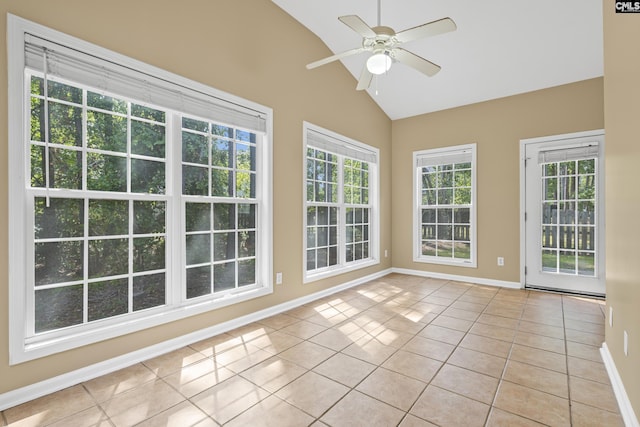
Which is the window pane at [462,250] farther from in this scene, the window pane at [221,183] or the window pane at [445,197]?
the window pane at [221,183]

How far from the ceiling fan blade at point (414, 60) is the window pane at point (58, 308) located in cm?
297

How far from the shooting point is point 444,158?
5.23 meters

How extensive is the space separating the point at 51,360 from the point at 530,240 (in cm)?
544

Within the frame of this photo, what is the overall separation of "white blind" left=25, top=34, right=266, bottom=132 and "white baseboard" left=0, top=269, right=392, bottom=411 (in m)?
1.94

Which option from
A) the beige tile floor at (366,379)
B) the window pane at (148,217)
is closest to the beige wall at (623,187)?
the beige tile floor at (366,379)

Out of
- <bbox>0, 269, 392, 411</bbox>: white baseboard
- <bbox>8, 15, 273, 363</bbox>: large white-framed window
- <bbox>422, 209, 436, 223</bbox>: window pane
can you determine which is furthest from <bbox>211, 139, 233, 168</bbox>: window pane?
<bbox>422, 209, 436, 223</bbox>: window pane

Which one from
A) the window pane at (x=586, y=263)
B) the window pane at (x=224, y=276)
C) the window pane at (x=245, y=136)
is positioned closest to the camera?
the window pane at (x=224, y=276)

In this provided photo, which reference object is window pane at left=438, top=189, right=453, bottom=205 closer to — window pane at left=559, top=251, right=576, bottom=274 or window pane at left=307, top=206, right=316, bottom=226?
A: window pane at left=559, top=251, right=576, bottom=274

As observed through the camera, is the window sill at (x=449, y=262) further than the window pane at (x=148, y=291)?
Yes

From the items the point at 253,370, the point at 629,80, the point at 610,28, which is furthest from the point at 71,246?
the point at 610,28

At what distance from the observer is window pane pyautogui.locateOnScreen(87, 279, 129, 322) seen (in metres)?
2.24

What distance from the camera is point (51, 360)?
1992 millimetres

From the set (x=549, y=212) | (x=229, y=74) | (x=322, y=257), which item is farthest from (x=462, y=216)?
(x=229, y=74)

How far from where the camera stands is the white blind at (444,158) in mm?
5020
